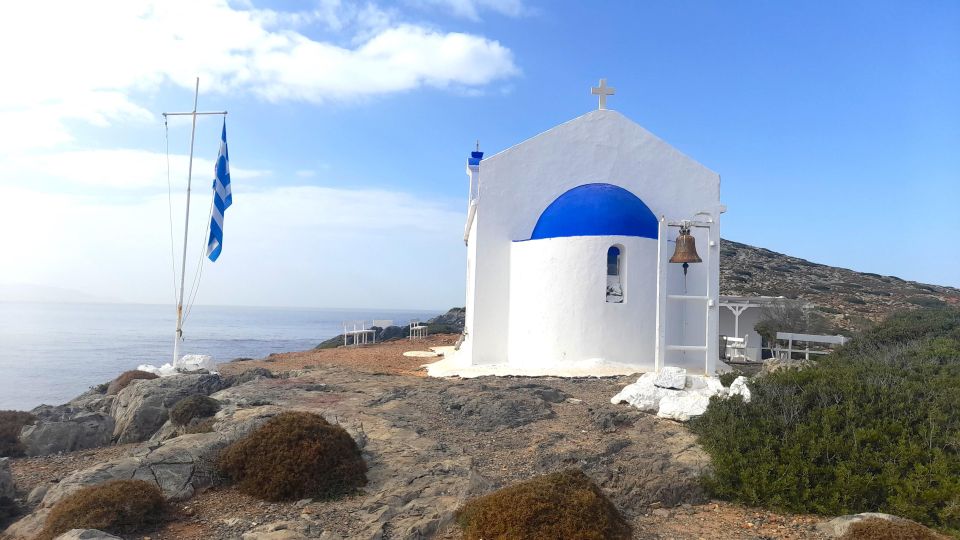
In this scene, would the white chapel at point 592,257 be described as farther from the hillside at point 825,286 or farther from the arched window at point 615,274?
the hillside at point 825,286

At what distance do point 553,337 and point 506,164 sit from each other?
4.81 m

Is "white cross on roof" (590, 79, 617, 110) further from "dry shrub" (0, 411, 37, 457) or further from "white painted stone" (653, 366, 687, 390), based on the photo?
"dry shrub" (0, 411, 37, 457)

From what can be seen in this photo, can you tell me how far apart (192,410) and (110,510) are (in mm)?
4005

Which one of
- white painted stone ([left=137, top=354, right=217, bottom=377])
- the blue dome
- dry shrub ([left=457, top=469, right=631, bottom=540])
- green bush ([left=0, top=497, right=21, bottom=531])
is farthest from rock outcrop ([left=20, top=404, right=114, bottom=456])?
the blue dome

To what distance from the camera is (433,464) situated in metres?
7.05

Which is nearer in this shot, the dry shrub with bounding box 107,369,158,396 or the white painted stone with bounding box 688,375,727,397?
the white painted stone with bounding box 688,375,727,397

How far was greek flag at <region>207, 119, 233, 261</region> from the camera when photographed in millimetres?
15055

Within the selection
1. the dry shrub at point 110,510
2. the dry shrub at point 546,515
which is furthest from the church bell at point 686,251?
the dry shrub at point 110,510

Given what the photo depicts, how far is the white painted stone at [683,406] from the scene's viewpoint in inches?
333

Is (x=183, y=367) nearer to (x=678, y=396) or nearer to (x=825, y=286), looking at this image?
(x=678, y=396)

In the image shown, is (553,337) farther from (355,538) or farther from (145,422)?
(355,538)

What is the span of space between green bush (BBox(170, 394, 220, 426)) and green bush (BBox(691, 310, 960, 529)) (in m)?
7.36

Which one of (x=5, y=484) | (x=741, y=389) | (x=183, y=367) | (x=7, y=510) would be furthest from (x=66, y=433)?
(x=741, y=389)

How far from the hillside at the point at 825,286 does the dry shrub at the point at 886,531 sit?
28.0 m
